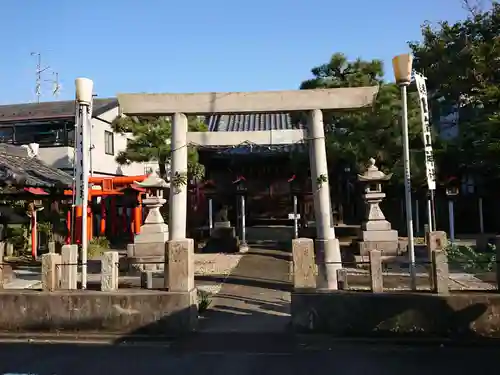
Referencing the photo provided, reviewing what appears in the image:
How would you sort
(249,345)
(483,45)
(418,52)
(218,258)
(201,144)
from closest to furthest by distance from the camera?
(249,345), (201,144), (218,258), (483,45), (418,52)

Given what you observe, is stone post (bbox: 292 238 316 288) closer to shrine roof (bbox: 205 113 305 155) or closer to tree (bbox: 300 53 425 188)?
tree (bbox: 300 53 425 188)

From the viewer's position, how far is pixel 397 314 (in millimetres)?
7672

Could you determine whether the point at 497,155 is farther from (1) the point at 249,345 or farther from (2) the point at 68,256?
(2) the point at 68,256

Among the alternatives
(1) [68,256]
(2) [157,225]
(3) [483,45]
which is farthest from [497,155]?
(1) [68,256]

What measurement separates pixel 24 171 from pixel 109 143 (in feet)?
46.4

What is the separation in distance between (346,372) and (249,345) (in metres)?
1.79

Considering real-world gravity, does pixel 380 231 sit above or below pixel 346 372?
above

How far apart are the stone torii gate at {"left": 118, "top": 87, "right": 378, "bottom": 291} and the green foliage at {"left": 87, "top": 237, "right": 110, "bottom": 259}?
8813 millimetres

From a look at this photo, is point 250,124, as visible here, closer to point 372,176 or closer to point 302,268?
point 372,176

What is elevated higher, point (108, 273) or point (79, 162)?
point (79, 162)

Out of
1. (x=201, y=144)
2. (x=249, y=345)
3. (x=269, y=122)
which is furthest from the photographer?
(x=269, y=122)

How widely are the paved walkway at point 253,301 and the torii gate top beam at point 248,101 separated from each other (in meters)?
4.49

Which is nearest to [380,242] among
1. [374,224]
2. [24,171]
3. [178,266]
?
[374,224]

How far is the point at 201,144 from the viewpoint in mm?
11430
